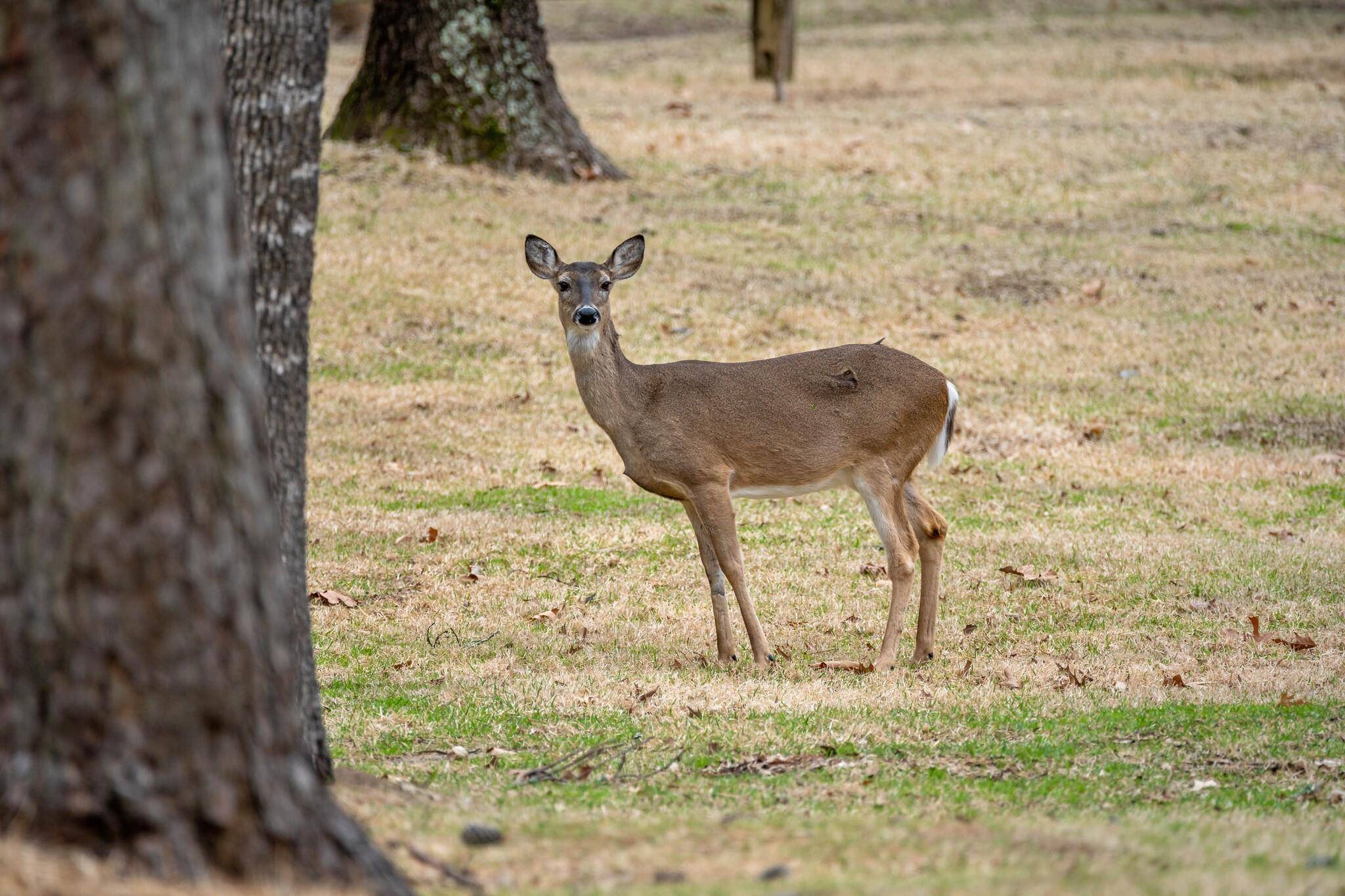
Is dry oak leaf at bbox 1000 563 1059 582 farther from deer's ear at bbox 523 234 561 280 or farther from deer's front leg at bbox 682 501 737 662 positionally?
deer's ear at bbox 523 234 561 280

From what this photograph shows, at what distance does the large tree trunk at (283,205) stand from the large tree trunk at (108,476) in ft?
5.50

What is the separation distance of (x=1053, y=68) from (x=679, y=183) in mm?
10856

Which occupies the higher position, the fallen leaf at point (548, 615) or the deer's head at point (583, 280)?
the deer's head at point (583, 280)

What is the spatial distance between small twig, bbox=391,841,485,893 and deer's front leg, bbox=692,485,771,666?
155 inches

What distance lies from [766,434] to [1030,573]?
218 cm

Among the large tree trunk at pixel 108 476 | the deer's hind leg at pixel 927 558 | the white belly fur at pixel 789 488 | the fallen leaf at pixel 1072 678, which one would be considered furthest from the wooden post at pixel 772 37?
the large tree trunk at pixel 108 476

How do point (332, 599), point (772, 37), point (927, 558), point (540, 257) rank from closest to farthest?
point (927, 558) < point (332, 599) < point (540, 257) < point (772, 37)

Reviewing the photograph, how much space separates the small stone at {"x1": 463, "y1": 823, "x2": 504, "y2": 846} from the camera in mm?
4336

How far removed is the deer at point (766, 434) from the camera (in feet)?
26.8

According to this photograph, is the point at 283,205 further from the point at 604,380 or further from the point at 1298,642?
the point at 1298,642

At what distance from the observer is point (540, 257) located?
30.3 feet

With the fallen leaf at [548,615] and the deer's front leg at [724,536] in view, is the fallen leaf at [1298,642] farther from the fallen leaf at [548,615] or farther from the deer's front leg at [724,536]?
the fallen leaf at [548,615]

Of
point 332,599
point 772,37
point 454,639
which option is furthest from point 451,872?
point 772,37

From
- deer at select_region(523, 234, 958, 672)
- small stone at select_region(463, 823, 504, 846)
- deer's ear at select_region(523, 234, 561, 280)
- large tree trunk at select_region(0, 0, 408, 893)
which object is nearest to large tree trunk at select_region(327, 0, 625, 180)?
deer's ear at select_region(523, 234, 561, 280)
